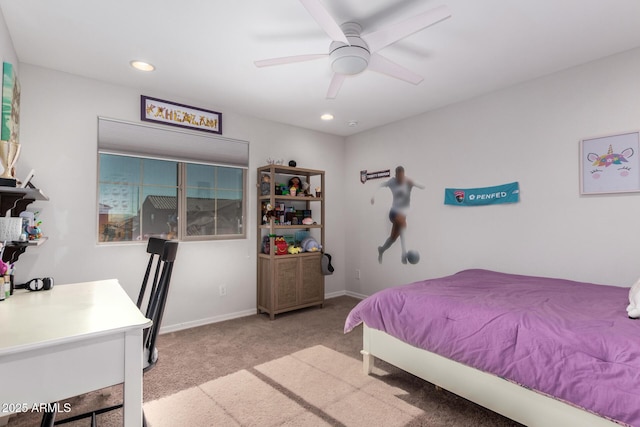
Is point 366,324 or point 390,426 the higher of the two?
point 366,324

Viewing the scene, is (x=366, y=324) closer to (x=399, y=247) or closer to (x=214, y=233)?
(x=399, y=247)

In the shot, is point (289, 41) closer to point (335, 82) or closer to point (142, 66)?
point (335, 82)

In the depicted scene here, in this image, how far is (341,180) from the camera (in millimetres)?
4992

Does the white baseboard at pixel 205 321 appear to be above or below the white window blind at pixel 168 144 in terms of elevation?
below

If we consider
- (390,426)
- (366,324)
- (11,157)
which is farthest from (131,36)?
(390,426)

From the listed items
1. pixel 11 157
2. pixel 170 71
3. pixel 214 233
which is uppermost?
pixel 170 71

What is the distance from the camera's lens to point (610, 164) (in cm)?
256

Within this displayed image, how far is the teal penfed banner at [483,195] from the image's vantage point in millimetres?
3115

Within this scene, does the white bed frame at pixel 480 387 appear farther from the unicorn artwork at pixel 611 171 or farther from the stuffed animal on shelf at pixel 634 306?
the unicorn artwork at pixel 611 171

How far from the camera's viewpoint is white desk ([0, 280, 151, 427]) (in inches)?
37.9

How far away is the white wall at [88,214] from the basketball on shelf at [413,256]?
6.38ft

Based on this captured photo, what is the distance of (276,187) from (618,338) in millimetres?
3362

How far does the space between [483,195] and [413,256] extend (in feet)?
3.68

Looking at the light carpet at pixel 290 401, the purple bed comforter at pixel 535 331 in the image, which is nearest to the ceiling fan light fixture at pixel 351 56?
the purple bed comforter at pixel 535 331
